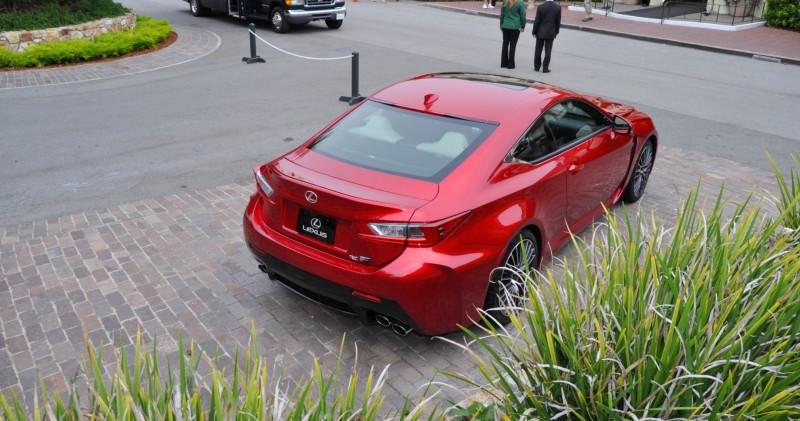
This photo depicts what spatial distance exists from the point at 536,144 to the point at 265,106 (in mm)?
6691

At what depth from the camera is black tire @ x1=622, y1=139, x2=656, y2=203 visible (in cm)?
716

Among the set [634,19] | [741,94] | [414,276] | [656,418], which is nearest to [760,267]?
[656,418]

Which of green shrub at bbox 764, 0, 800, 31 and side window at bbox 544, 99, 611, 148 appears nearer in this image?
side window at bbox 544, 99, 611, 148

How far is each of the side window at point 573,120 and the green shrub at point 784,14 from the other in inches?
814

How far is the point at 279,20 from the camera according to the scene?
18562 mm

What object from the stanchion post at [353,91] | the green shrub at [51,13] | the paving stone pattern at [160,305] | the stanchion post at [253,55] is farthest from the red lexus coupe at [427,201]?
the green shrub at [51,13]

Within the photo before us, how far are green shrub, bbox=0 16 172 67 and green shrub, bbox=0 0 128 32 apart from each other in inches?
29.3

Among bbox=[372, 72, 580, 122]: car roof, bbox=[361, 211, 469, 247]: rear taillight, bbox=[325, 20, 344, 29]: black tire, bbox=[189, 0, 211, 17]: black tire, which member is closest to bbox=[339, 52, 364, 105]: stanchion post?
bbox=[372, 72, 580, 122]: car roof

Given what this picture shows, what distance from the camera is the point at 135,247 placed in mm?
6023

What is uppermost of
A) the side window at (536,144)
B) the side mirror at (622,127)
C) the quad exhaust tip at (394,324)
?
the side window at (536,144)

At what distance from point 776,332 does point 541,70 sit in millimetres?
12593

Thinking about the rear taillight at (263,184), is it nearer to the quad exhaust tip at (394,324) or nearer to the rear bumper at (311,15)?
the quad exhaust tip at (394,324)

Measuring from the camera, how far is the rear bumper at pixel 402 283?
13.8 feet

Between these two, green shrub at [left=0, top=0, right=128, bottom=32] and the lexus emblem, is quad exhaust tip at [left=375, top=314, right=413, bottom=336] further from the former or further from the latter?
green shrub at [left=0, top=0, right=128, bottom=32]
